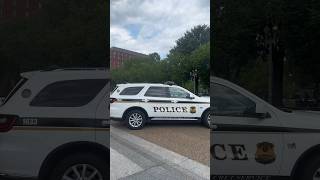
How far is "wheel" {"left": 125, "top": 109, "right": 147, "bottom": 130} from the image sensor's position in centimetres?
579

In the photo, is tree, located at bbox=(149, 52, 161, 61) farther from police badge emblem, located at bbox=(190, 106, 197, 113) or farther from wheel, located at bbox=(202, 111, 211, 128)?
wheel, located at bbox=(202, 111, 211, 128)

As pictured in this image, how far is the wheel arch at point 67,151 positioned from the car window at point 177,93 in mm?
771

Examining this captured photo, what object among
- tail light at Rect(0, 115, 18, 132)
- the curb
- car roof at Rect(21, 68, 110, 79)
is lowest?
the curb

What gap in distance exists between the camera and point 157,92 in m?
5.94

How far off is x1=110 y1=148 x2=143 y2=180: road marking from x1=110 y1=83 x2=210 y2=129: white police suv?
0.29m

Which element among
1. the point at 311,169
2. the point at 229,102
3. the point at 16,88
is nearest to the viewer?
the point at 16,88

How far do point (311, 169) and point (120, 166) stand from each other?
1718 millimetres

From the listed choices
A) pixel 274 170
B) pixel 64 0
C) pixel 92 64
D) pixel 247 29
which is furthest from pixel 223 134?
pixel 64 0

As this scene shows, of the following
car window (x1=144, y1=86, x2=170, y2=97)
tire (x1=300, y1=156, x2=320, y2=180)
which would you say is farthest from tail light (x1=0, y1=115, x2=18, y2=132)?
tire (x1=300, y1=156, x2=320, y2=180)

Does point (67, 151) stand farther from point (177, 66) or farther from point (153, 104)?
point (177, 66)

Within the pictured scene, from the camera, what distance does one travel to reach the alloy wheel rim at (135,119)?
580 centimetres

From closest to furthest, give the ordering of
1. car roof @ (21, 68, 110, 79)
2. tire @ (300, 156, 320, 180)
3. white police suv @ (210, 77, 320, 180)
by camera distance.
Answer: car roof @ (21, 68, 110, 79) < white police suv @ (210, 77, 320, 180) < tire @ (300, 156, 320, 180)

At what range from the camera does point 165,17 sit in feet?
19.4

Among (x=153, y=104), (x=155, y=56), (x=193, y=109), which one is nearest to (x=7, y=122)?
(x=153, y=104)
